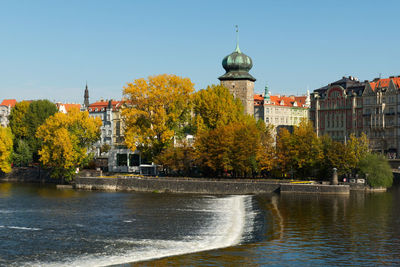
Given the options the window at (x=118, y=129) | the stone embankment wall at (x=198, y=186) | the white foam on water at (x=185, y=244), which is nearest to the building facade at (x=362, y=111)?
the stone embankment wall at (x=198, y=186)

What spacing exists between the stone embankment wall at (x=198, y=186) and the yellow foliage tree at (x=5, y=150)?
84.9 ft

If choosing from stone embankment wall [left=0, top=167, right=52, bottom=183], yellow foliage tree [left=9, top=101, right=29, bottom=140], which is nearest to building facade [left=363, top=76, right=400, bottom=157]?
stone embankment wall [left=0, top=167, right=52, bottom=183]

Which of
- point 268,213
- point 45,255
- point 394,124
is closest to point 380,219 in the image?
point 268,213

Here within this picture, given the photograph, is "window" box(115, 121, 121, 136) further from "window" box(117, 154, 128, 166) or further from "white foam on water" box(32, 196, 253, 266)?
"white foam on water" box(32, 196, 253, 266)

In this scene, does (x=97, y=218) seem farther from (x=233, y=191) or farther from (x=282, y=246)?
(x=233, y=191)

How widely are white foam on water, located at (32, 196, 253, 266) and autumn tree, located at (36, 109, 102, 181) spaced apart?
5021 cm

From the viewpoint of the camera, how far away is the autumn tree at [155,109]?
333 ft

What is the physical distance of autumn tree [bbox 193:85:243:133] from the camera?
102500 mm

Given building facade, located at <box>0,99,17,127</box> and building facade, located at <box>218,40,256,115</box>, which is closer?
building facade, located at <box>218,40,256,115</box>

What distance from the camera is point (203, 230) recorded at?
176ft

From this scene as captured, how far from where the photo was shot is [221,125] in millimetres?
100500

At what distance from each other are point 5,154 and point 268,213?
2859 inches

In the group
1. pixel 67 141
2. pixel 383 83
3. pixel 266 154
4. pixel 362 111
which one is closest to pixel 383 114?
pixel 362 111

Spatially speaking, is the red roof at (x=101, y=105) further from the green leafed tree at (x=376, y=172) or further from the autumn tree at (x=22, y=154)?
the green leafed tree at (x=376, y=172)
